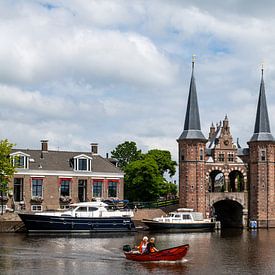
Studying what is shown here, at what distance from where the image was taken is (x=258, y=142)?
88250 millimetres

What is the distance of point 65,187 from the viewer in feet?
277

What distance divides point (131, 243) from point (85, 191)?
26750 millimetres

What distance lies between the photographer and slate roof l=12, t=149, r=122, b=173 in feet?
274

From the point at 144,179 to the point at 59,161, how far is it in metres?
15.0

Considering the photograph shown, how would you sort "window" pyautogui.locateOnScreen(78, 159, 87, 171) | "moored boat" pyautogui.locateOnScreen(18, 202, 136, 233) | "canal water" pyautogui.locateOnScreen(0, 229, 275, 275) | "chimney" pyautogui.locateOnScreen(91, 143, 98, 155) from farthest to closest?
"chimney" pyautogui.locateOnScreen(91, 143, 98, 155), "window" pyautogui.locateOnScreen(78, 159, 87, 171), "moored boat" pyautogui.locateOnScreen(18, 202, 136, 233), "canal water" pyautogui.locateOnScreen(0, 229, 275, 275)

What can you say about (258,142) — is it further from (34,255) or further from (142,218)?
(34,255)

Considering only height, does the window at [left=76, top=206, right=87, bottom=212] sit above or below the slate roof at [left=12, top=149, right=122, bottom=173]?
below

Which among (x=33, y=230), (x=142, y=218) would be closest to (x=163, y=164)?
(x=142, y=218)

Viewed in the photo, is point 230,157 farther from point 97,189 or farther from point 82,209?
point 82,209

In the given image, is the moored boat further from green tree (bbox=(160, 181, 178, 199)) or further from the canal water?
green tree (bbox=(160, 181, 178, 199))

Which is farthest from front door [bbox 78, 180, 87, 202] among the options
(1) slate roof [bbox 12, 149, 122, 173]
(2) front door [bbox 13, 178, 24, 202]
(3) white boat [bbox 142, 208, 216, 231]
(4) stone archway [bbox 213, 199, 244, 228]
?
(4) stone archway [bbox 213, 199, 244, 228]

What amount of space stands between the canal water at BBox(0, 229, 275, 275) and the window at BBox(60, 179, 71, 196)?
658 inches

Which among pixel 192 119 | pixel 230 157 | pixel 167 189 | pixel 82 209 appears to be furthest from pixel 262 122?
pixel 82 209

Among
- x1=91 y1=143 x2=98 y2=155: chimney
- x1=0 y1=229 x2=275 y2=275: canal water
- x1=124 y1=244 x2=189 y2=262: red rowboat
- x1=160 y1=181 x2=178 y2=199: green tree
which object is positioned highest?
x1=91 y1=143 x2=98 y2=155: chimney
